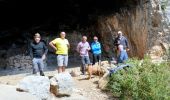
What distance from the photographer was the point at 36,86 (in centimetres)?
1098

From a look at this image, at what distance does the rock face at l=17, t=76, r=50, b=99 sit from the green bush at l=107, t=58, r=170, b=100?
190 centimetres

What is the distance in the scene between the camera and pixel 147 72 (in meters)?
12.0

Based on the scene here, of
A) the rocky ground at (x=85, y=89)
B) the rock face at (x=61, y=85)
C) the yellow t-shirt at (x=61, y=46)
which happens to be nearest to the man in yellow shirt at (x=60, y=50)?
the yellow t-shirt at (x=61, y=46)

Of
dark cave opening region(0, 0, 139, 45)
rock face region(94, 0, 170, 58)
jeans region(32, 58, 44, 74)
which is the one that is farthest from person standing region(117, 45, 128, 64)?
dark cave opening region(0, 0, 139, 45)

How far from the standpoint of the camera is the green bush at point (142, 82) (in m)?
11.5

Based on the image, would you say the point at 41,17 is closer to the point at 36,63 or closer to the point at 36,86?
the point at 36,63

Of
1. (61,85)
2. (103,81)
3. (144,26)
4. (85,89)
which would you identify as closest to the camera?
(61,85)

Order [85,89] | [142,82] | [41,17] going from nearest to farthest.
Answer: [142,82], [85,89], [41,17]

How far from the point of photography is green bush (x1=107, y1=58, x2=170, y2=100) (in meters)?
11.5

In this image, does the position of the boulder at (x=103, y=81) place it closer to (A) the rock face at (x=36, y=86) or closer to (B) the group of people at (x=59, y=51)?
(B) the group of people at (x=59, y=51)

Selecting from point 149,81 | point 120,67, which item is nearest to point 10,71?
point 120,67

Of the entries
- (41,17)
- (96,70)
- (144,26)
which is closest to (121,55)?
(96,70)

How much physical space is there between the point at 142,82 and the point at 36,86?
268cm

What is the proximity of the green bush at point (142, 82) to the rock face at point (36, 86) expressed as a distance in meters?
1.90
